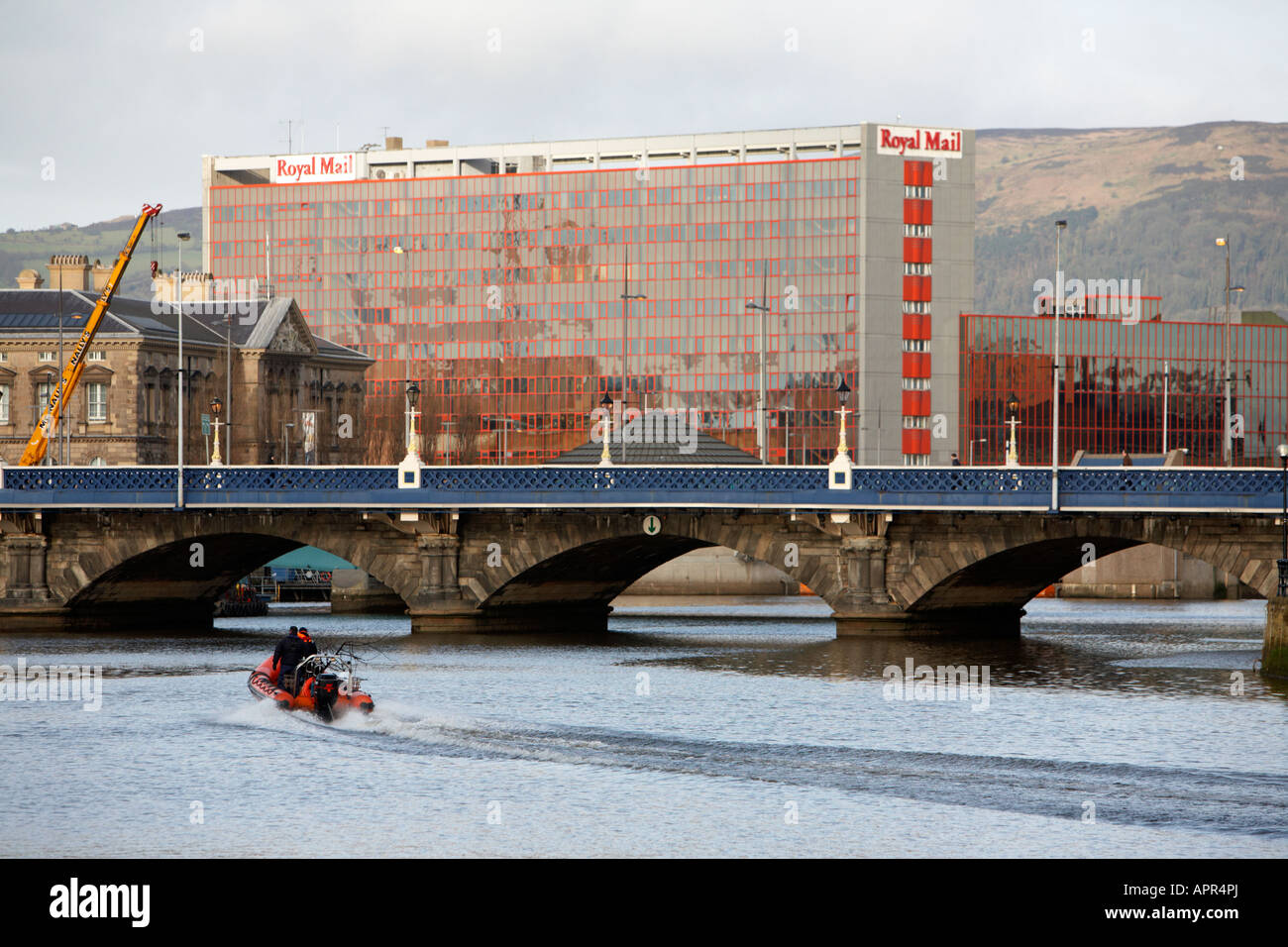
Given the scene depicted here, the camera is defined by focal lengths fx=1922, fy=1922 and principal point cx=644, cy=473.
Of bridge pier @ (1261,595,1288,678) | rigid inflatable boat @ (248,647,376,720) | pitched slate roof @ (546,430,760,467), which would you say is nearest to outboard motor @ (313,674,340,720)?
rigid inflatable boat @ (248,647,376,720)

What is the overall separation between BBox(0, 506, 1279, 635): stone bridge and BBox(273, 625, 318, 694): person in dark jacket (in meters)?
25.4

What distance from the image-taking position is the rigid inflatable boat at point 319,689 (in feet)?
179

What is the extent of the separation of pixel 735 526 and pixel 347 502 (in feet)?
55.9

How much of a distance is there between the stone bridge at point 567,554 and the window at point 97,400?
153 feet

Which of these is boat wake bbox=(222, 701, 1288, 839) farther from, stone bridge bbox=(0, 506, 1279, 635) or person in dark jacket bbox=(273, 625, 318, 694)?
stone bridge bbox=(0, 506, 1279, 635)

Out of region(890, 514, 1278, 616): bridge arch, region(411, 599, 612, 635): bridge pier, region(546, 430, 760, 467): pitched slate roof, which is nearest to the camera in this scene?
region(890, 514, 1278, 616): bridge arch

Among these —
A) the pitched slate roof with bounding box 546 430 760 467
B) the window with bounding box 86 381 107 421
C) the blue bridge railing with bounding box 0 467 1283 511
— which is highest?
the window with bounding box 86 381 107 421

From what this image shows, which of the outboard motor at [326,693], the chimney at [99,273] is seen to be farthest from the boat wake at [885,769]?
the chimney at [99,273]

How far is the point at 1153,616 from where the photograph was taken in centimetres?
11612

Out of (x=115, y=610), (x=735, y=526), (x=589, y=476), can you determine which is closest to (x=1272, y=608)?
(x=735, y=526)

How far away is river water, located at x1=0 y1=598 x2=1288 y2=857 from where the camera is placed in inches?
1469

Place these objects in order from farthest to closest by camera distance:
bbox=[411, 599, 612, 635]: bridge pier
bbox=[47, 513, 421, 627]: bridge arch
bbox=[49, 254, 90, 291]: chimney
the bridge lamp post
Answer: bbox=[49, 254, 90, 291]: chimney < bbox=[47, 513, 421, 627]: bridge arch < bbox=[411, 599, 612, 635]: bridge pier < the bridge lamp post

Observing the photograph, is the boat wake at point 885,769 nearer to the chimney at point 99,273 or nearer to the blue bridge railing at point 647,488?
the blue bridge railing at point 647,488
